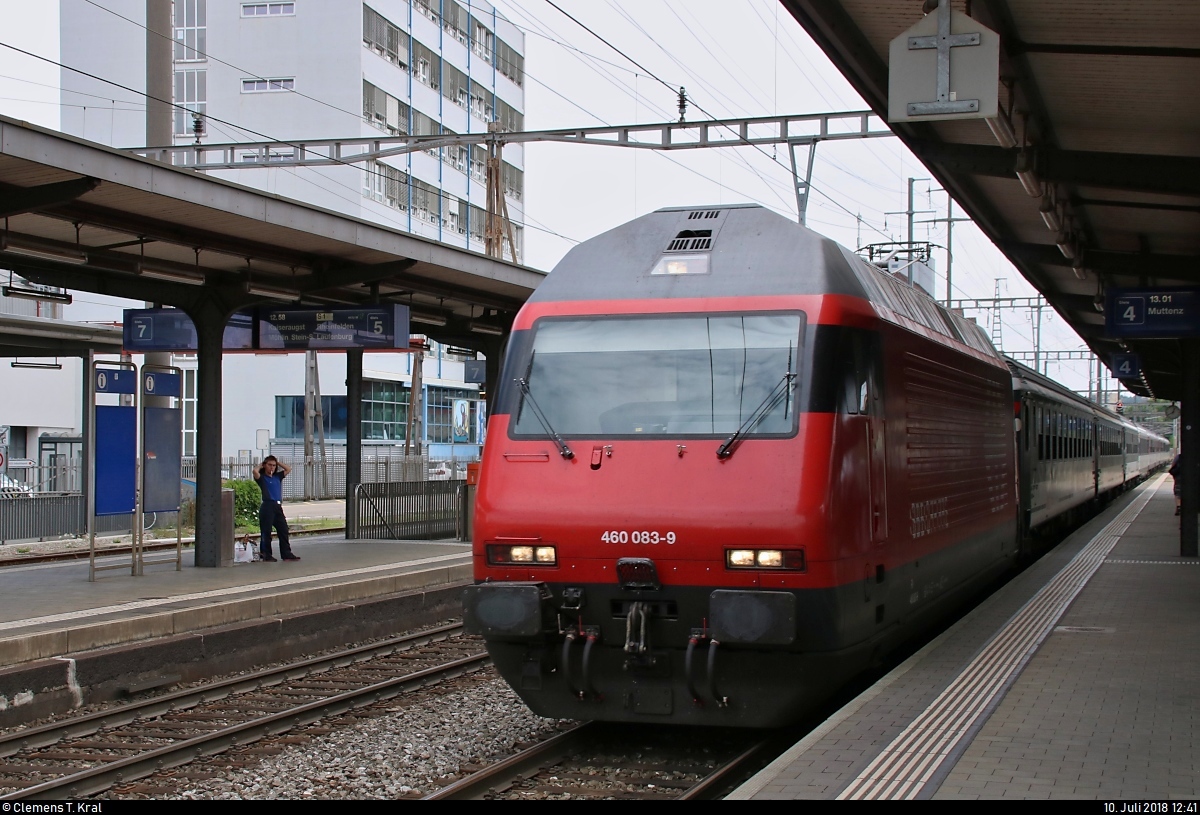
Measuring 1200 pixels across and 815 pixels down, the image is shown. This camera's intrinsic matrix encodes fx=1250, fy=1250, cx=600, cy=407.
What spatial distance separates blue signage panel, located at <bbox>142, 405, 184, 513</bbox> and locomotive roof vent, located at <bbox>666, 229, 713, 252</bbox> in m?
8.71

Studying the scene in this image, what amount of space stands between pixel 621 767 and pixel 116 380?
32.9ft

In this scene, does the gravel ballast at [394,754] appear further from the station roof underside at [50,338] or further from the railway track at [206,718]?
the station roof underside at [50,338]

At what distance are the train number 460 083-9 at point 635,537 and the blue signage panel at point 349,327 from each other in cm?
936

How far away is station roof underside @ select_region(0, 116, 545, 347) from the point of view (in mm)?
11117

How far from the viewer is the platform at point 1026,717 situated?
589 cm

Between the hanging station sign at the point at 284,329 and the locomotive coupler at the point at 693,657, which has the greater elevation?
the hanging station sign at the point at 284,329

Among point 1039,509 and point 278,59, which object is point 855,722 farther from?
point 278,59

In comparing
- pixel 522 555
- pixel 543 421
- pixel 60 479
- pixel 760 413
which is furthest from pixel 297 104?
pixel 760 413

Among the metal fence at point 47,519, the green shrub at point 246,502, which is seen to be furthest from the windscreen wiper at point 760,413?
Result: the green shrub at point 246,502

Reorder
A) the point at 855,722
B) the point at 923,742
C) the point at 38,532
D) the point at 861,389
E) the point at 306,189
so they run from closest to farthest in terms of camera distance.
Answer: the point at 923,742 < the point at 855,722 < the point at 861,389 < the point at 38,532 < the point at 306,189

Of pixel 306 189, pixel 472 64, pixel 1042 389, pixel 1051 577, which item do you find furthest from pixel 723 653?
pixel 472 64

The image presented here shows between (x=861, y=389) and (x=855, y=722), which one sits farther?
(x=861, y=389)

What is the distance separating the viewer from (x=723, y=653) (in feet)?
24.1

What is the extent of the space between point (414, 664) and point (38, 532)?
14.0 metres
